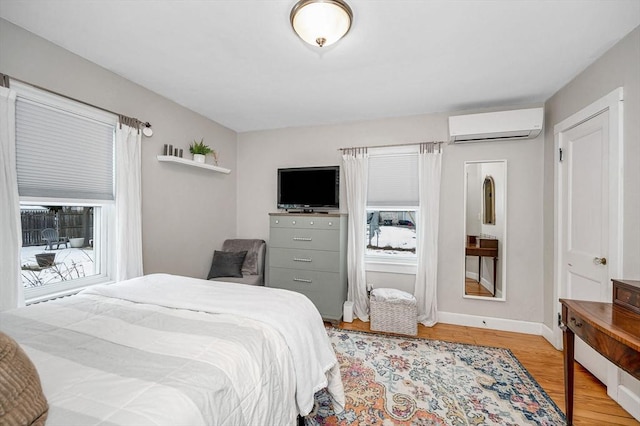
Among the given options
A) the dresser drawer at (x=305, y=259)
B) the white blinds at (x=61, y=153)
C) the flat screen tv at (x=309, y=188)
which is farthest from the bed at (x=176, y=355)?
the flat screen tv at (x=309, y=188)

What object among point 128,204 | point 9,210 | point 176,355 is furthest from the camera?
point 128,204

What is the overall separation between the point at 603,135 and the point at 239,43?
9.35 ft

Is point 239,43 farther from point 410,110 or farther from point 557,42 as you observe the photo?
point 557,42

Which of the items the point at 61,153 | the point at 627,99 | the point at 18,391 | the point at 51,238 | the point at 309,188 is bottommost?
the point at 18,391

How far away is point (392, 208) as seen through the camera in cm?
348

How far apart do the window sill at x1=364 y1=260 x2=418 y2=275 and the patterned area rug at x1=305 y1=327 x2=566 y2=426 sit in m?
0.88

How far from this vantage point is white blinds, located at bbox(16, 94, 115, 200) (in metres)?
1.88

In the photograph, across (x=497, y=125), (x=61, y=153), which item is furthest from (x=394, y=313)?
(x=61, y=153)

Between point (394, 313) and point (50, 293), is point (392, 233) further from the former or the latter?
point (50, 293)

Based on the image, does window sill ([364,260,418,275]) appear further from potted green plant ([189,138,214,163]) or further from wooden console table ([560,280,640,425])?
potted green plant ([189,138,214,163])

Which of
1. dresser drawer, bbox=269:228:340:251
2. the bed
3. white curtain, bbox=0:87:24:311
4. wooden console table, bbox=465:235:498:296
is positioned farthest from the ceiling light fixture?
wooden console table, bbox=465:235:498:296

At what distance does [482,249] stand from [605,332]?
2024 millimetres

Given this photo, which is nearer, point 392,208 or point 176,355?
point 176,355

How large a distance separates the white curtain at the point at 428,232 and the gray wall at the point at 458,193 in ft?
0.41
